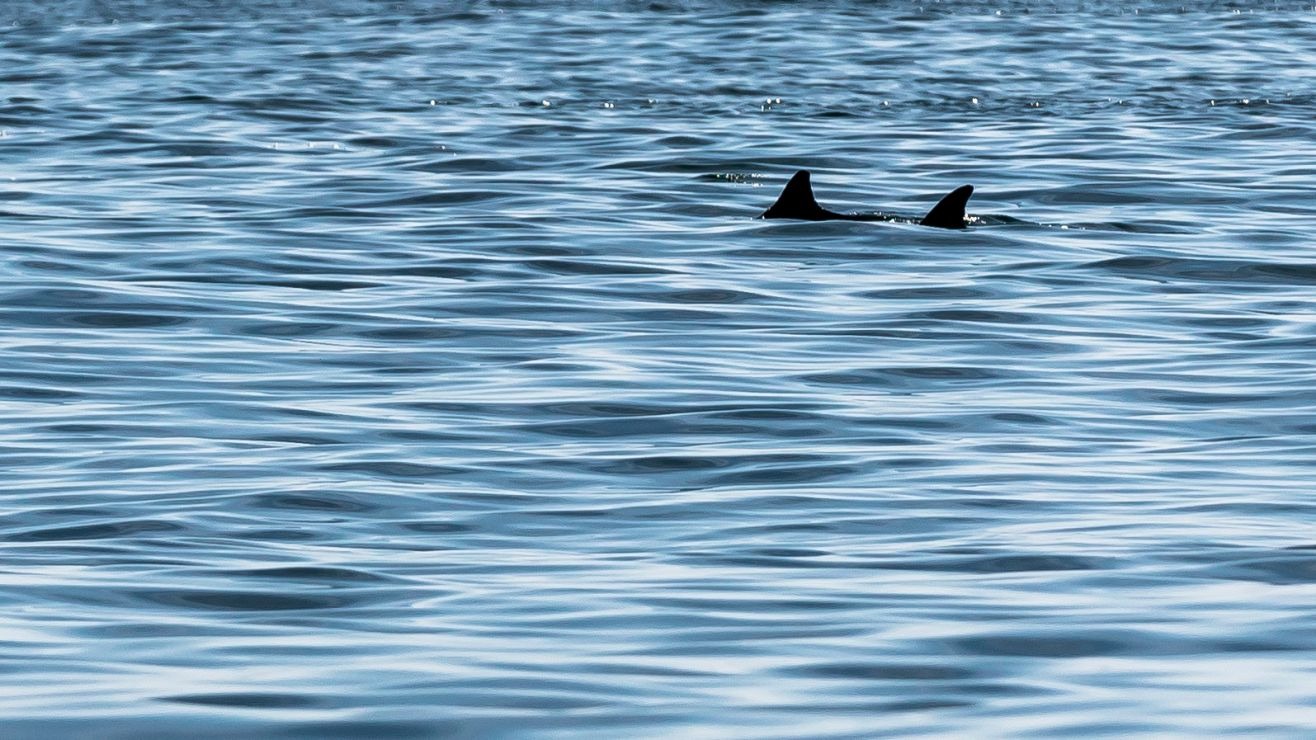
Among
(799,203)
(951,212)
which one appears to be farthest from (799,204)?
(951,212)

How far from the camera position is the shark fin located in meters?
16.8

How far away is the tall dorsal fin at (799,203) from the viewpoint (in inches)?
663

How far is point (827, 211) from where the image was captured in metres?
17.1

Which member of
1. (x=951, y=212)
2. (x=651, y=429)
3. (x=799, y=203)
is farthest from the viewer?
(x=799, y=203)

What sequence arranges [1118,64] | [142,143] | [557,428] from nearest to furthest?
[557,428] < [142,143] < [1118,64]

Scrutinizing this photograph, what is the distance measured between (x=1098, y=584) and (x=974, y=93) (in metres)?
20.5

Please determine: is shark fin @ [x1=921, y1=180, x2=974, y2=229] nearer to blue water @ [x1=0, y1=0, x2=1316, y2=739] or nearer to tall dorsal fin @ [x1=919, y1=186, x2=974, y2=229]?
tall dorsal fin @ [x1=919, y1=186, x2=974, y2=229]

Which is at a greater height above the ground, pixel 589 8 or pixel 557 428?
pixel 557 428

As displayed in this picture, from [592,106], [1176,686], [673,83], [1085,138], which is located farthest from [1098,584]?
[673,83]

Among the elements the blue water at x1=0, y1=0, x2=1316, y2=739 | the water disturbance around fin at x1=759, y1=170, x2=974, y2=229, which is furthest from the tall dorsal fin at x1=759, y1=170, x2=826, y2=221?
the blue water at x1=0, y1=0, x2=1316, y2=739

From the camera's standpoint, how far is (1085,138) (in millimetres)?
23031

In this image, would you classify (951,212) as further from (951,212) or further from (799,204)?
(799,204)

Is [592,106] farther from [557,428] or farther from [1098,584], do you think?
[1098,584]

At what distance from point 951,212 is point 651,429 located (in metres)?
7.14
